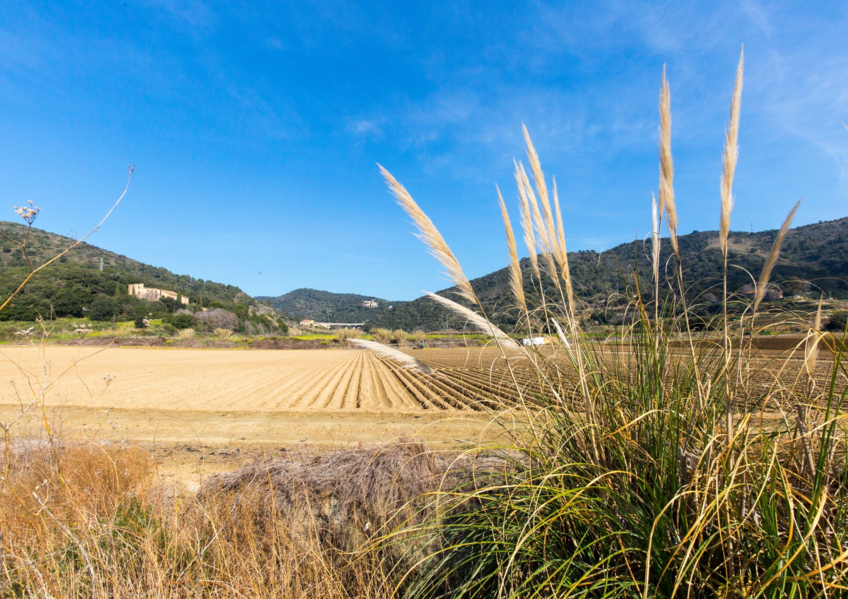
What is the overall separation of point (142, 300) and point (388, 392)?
50020 millimetres

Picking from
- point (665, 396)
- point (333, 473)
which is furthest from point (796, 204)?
point (333, 473)

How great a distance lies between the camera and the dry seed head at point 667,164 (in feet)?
6.39

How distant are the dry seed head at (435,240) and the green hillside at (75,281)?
64.6 inches

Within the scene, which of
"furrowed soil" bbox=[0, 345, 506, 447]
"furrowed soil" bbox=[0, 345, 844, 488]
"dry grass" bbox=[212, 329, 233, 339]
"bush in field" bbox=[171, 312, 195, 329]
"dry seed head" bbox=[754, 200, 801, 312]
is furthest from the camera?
"dry grass" bbox=[212, 329, 233, 339]

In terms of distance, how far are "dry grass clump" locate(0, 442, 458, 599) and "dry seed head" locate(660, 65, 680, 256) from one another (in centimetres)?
178

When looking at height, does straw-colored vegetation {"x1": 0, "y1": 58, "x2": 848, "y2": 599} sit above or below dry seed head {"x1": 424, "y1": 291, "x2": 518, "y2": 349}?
below

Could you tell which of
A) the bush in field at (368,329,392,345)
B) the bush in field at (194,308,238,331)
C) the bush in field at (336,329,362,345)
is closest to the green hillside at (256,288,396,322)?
the bush in field at (336,329,362,345)

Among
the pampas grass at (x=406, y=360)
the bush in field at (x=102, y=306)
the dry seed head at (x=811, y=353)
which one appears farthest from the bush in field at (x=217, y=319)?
the dry seed head at (x=811, y=353)

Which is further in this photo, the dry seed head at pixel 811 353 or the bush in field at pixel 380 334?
the bush in field at pixel 380 334

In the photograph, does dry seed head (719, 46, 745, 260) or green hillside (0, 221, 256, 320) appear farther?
green hillside (0, 221, 256, 320)

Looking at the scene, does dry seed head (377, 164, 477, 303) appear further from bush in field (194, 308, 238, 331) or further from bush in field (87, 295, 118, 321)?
bush in field (194, 308, 238, 331)

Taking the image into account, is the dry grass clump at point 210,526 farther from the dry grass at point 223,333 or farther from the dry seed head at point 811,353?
the dry grass at point 223,333

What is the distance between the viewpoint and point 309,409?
527 inches

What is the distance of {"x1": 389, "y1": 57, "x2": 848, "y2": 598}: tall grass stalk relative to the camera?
1327 mm
